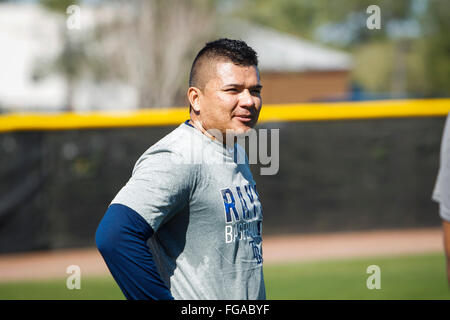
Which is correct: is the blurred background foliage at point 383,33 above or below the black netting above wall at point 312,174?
above

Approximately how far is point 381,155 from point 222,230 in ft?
25.3

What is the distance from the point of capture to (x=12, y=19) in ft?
123

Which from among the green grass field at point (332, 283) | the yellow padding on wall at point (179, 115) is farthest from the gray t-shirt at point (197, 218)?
the yellow padding on wall at point (179, 115)

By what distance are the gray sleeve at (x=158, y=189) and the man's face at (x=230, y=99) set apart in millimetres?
265

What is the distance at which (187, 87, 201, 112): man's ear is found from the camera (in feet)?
7.16

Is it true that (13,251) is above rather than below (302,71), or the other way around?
below

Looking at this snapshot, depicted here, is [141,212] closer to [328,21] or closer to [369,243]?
[369,243]

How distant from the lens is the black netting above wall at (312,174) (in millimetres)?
8570

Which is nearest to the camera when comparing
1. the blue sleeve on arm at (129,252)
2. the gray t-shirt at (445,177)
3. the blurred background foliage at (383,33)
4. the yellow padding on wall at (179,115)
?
the blue sleeve on arm at (129,252)

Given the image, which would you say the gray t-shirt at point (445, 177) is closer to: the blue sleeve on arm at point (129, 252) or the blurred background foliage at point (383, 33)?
the blue sleeve on arm at point (129, 252)

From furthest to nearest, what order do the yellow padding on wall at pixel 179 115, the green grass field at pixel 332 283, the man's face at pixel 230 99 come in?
the yellow padding on wall at pixel 179 115 → the green grass field at pixel 332 283 → the man's face at pixel 230 99

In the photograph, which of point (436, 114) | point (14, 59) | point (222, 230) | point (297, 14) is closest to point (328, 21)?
point (297, 14)

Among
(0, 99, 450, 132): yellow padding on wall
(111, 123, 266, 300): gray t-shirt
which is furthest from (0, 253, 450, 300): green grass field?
(111, 123, 266, 300): gray t-shirt

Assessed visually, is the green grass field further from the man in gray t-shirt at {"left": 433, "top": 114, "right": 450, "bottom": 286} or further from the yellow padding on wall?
the man in gray t-shirt at {"left": 433, "top": 114, "right": 450, "bottom": 286}
